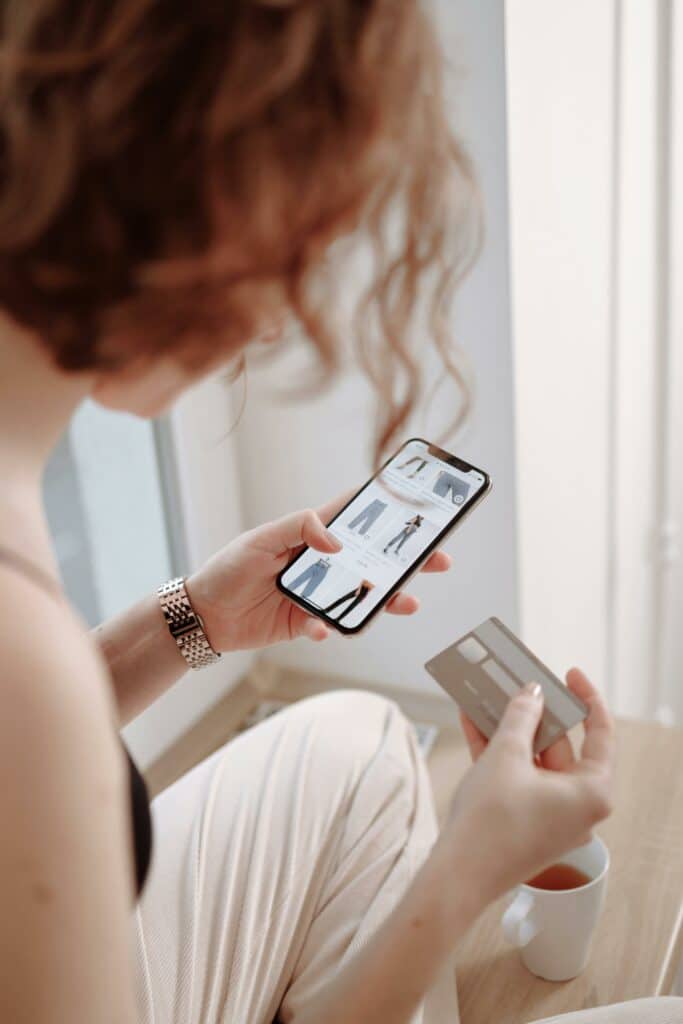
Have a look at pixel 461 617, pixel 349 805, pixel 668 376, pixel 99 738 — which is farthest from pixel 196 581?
pixel 668 376

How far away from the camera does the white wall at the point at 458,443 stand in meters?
0.91

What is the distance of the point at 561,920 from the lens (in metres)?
0.73

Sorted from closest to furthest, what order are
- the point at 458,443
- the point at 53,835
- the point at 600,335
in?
the point at 53,835
the point at 458,443
the point at 600,335

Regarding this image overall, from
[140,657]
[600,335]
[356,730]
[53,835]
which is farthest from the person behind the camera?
[600,335]

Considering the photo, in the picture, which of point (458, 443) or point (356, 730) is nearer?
point (356, 730)

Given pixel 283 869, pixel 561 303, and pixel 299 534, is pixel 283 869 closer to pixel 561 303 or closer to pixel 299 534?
pixel 299 534

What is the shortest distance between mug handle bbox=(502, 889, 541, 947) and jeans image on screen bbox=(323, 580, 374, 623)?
0.73ft

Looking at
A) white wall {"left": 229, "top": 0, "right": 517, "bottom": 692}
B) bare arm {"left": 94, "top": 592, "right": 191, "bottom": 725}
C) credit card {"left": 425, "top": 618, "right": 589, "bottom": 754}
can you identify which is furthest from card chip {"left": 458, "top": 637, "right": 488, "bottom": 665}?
white wall {"left": 229, "top": 0, "right": 517, "bottom": 692}

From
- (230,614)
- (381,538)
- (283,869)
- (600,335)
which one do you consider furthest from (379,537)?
(600,335)

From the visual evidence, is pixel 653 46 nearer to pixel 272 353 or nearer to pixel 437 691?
pixel 437 691

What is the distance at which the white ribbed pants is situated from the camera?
0.69 m

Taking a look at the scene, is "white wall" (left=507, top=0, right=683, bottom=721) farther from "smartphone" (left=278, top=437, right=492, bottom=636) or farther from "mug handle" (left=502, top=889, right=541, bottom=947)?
"mug handle" (left=502, top=889, right=541, bottom=947)

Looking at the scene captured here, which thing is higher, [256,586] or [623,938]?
[256,586]

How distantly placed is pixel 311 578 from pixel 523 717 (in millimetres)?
257
